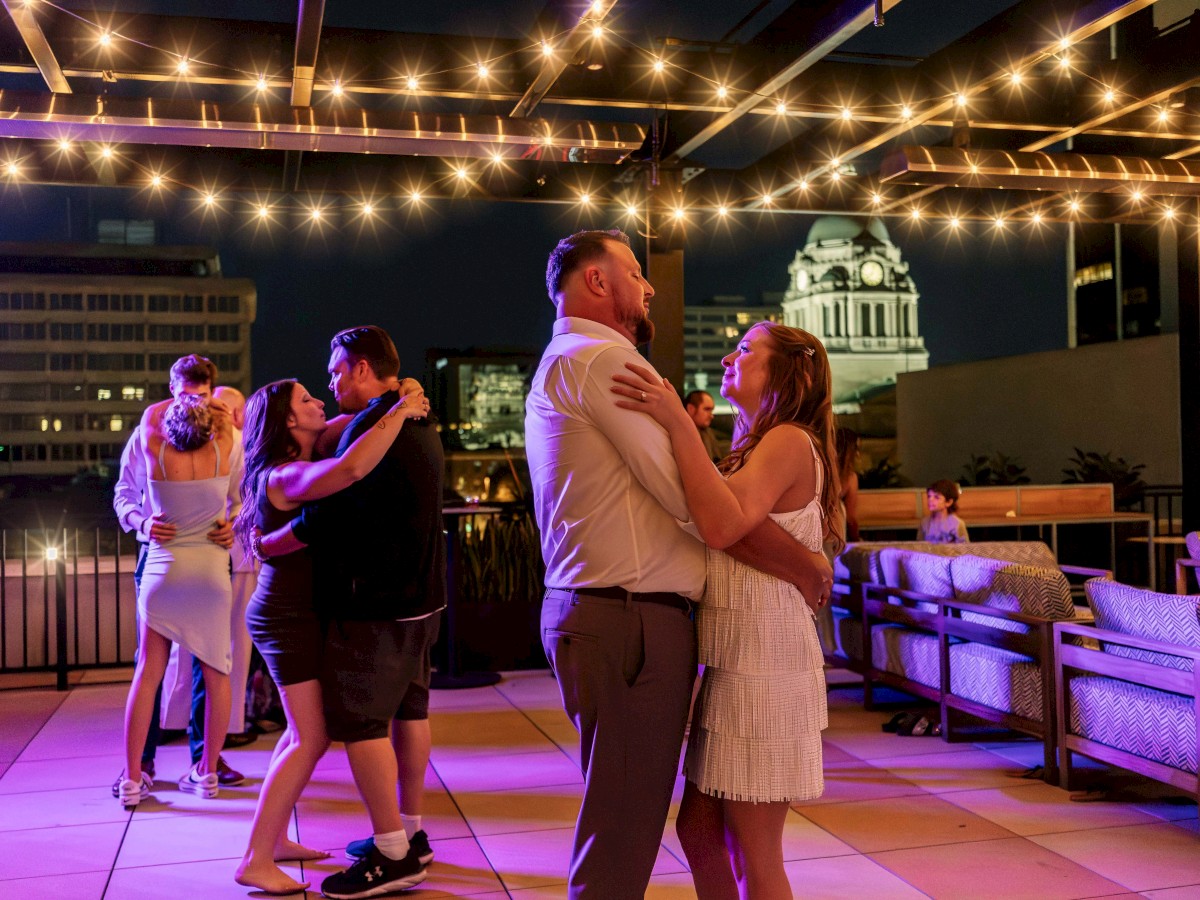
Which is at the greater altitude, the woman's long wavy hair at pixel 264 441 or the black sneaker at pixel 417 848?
the woman's long wavy hair at pixel 264 441

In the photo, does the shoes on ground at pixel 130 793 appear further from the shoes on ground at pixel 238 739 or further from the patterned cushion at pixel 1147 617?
the patterned cushion at pixel 1147 617

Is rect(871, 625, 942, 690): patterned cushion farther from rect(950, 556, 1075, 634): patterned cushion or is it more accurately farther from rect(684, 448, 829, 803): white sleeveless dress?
rect(684, 448, 829, 803): white sleeveless dress

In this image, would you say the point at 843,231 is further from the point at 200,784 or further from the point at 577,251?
the point at 577,251

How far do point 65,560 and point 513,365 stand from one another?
7813cm

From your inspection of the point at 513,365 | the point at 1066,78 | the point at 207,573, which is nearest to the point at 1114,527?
the point at 1066,78

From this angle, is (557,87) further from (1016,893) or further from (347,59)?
(1016,893)

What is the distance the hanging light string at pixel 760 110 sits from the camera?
551cm

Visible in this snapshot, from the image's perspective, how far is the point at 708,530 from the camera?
1.89 metres

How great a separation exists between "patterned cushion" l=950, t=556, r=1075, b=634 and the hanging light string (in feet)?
8.48

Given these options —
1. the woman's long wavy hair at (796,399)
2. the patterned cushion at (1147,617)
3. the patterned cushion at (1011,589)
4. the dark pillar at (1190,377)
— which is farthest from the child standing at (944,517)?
the woman's long wavy hair at (796,399)

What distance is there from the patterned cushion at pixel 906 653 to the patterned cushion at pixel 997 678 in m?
0.18

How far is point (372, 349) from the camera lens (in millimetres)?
3172

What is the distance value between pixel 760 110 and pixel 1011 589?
321 cm

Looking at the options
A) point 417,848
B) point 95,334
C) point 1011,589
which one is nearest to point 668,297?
point 1011,589
